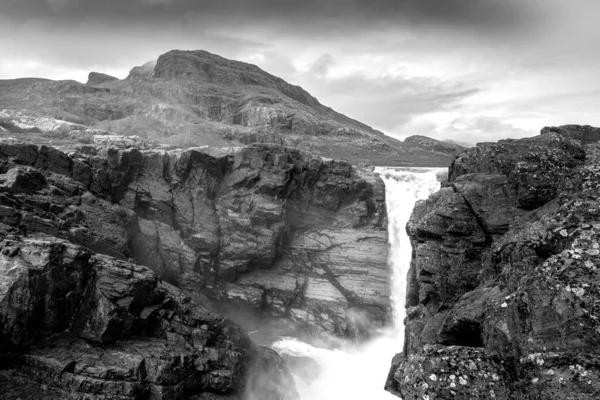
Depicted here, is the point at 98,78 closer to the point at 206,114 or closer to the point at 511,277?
the point at 206,114

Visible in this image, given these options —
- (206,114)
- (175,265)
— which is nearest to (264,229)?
(175,265)

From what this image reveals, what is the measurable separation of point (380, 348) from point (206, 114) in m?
100

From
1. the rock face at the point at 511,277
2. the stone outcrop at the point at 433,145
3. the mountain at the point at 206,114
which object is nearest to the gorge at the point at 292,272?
the rock face at the point at 511,277

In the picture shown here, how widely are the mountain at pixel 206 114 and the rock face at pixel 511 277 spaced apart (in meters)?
72.6

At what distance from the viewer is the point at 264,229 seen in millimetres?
54062

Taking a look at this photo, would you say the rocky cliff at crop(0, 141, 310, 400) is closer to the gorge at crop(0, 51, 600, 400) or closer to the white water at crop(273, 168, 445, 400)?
the gorge at crop(0, 51, 600, 400)

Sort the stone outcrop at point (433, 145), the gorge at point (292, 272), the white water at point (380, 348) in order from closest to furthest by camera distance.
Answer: the gorge at point (292, 272)
the white water at point (380, 348)
the stone outcrop at point (433, 145)

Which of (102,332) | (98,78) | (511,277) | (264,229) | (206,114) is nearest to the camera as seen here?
(511,277)

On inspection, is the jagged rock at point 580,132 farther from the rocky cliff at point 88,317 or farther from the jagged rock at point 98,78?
the jagged rock at point 98,78

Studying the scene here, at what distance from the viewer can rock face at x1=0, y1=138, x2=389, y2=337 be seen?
165 ft

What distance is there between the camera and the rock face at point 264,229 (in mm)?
50344

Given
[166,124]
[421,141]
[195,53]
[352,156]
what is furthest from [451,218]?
[195,53]

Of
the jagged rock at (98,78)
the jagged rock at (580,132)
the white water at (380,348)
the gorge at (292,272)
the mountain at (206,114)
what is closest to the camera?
the gorge at (292,272)

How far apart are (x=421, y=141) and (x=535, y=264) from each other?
12965 centimetres
